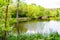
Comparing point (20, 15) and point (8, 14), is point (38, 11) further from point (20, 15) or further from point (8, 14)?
point (8, 14)

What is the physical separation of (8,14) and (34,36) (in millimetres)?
884

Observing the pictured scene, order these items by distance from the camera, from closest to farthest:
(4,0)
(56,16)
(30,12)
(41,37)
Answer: (4,0) < (41,37) < (56,16) < (30,12)

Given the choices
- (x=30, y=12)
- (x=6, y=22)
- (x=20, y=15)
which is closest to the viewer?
(x=6, y=22)

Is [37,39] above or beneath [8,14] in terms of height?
beneath

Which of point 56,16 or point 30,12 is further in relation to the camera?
point 30,12

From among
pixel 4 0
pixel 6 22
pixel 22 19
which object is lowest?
pixel 22 19

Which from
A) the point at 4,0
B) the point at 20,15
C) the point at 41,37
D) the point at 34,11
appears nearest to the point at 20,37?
the point at 41,37

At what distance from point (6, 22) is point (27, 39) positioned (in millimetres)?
686

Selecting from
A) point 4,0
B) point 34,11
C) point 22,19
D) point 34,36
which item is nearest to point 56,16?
point 34,11

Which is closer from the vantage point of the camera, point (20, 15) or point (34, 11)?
point (34, 11)

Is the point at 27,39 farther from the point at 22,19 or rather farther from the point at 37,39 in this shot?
the point at 22,19

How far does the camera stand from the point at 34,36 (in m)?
5.19

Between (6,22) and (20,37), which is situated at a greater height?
(6,22)

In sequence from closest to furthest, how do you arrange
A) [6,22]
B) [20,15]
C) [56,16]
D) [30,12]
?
1. [6,22]
2. [56,16]
3. [30,12]
4. [20,15]
